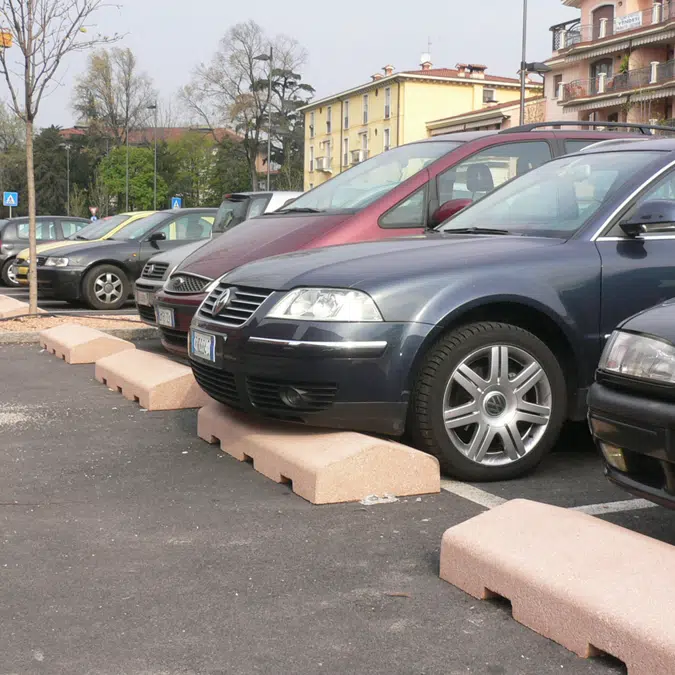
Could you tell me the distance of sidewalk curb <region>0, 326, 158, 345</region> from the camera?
11.1 metres

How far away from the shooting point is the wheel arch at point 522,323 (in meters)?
4.75

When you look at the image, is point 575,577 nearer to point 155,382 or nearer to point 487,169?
point 155,382

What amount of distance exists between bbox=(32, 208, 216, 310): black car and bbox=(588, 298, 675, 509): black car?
11.7m

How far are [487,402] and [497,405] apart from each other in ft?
0.20

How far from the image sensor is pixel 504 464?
4.91 meters

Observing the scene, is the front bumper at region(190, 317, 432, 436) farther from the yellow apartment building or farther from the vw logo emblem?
the yellow apartment building

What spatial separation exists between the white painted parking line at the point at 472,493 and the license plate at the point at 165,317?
11.6 ft

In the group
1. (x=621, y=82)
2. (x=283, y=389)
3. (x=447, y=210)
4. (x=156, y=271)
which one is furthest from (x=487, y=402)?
(x=621, y=82)

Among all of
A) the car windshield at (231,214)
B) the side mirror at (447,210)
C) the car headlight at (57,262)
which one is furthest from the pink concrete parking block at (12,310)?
the side mirror at (447,210)

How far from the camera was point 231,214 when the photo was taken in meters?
12.1

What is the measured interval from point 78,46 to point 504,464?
394 inches

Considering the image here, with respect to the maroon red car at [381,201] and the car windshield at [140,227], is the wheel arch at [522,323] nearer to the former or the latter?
the maroon red car at [381,201]

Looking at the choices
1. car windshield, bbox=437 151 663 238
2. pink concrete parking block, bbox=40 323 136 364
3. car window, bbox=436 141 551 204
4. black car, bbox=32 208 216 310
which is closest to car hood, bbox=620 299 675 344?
car windshield, bbox=437 151 663 238

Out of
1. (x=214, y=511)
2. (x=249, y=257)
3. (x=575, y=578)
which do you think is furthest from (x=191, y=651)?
(x=249, y=257)
